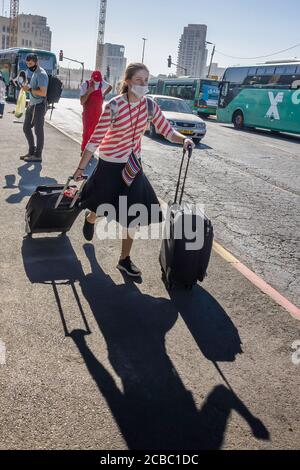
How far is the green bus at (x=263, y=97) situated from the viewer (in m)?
20.7

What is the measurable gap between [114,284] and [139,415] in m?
1.63

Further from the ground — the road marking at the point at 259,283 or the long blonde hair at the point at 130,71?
the long blonde hair at the point at 130,71

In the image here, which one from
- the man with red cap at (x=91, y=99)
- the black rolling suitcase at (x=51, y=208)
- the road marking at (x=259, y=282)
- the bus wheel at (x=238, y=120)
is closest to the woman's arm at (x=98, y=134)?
the black rolling suitcase at (x=51, y=208)

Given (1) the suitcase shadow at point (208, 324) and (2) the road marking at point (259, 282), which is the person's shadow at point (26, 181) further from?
(1) the suitcase shadow at point (208, 324)

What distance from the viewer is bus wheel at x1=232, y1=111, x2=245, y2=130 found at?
24.6 meters

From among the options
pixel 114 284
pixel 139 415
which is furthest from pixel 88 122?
pixel 139 415

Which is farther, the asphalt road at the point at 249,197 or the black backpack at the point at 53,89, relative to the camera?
the black backpack at the point at 53,89

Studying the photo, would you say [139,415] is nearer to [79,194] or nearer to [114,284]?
[114,284]

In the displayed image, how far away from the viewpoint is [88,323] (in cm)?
316

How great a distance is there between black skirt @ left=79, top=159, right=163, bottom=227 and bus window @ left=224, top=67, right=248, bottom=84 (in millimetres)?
22779

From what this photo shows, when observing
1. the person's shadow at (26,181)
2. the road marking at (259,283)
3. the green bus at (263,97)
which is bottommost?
the road marking at (259,283)

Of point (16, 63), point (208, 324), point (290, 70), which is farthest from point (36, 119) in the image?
point (16, 63)

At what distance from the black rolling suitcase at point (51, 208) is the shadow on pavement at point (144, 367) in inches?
17.0

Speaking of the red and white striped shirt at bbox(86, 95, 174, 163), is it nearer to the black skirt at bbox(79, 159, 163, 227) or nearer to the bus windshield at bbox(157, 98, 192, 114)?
the black skirt at bbox(79, 159, 163, 227)
